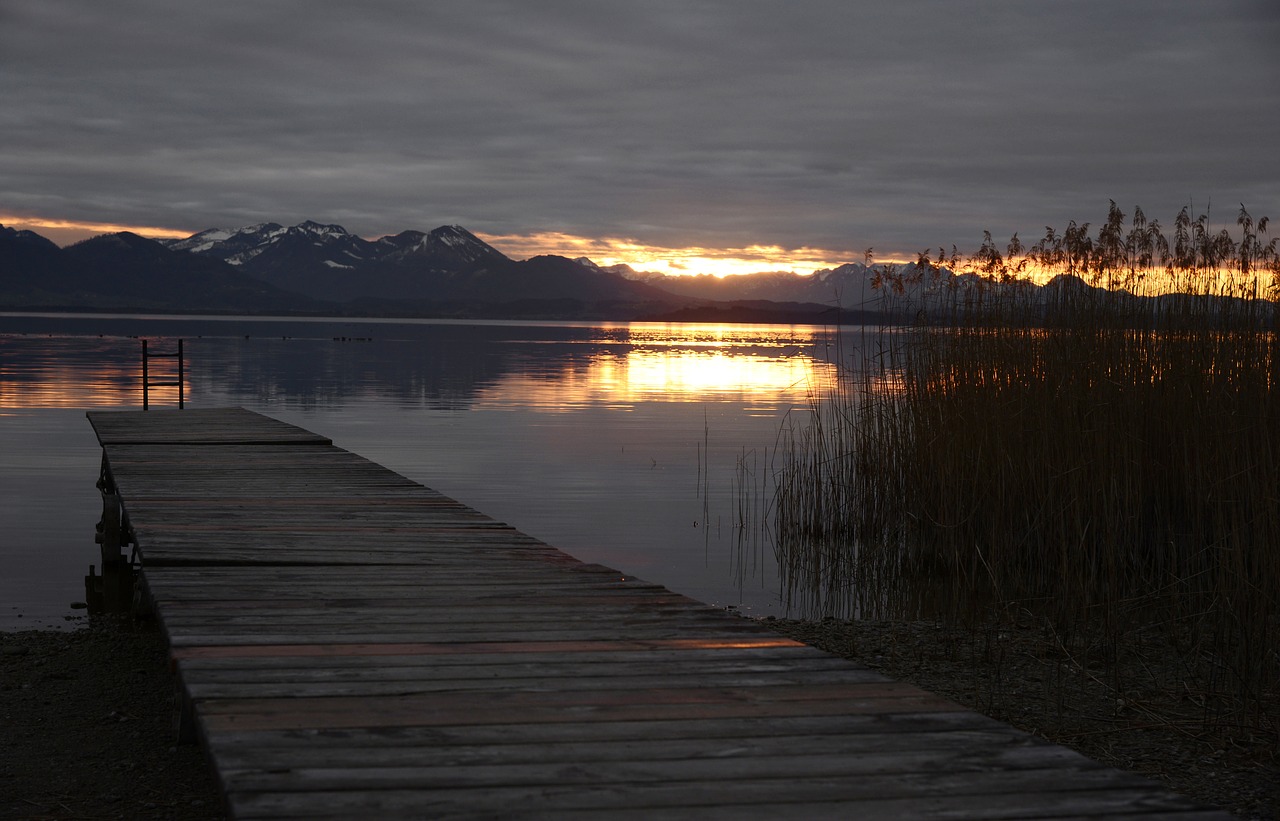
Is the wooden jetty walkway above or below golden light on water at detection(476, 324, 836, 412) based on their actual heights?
above

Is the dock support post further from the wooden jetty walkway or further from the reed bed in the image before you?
the reed bed

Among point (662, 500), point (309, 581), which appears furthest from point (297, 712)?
point (662, 500)

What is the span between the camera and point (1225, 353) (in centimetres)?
764

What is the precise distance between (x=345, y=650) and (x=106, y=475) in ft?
30.7

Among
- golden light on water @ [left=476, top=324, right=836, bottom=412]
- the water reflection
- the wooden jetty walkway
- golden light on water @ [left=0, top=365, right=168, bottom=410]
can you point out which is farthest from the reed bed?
golden light on water @ [left=0, top=365, right=168, bottom=410]

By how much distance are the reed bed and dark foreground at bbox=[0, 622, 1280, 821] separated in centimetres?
43

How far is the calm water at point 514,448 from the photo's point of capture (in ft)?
32.4

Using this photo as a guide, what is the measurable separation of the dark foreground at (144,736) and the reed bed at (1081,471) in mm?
433

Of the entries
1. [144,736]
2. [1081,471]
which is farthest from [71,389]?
[1081,471]

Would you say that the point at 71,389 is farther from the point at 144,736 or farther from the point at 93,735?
the point at 144,736

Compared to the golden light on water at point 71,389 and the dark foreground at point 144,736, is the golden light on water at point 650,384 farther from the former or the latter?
the dark foreground at point 144,736

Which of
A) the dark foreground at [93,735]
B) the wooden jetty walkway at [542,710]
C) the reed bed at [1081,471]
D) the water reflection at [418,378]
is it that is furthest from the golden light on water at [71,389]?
the wooden jetty walkway at [542,710]

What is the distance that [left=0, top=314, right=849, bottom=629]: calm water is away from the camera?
989cm

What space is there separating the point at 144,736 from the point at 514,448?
12.1 meters
